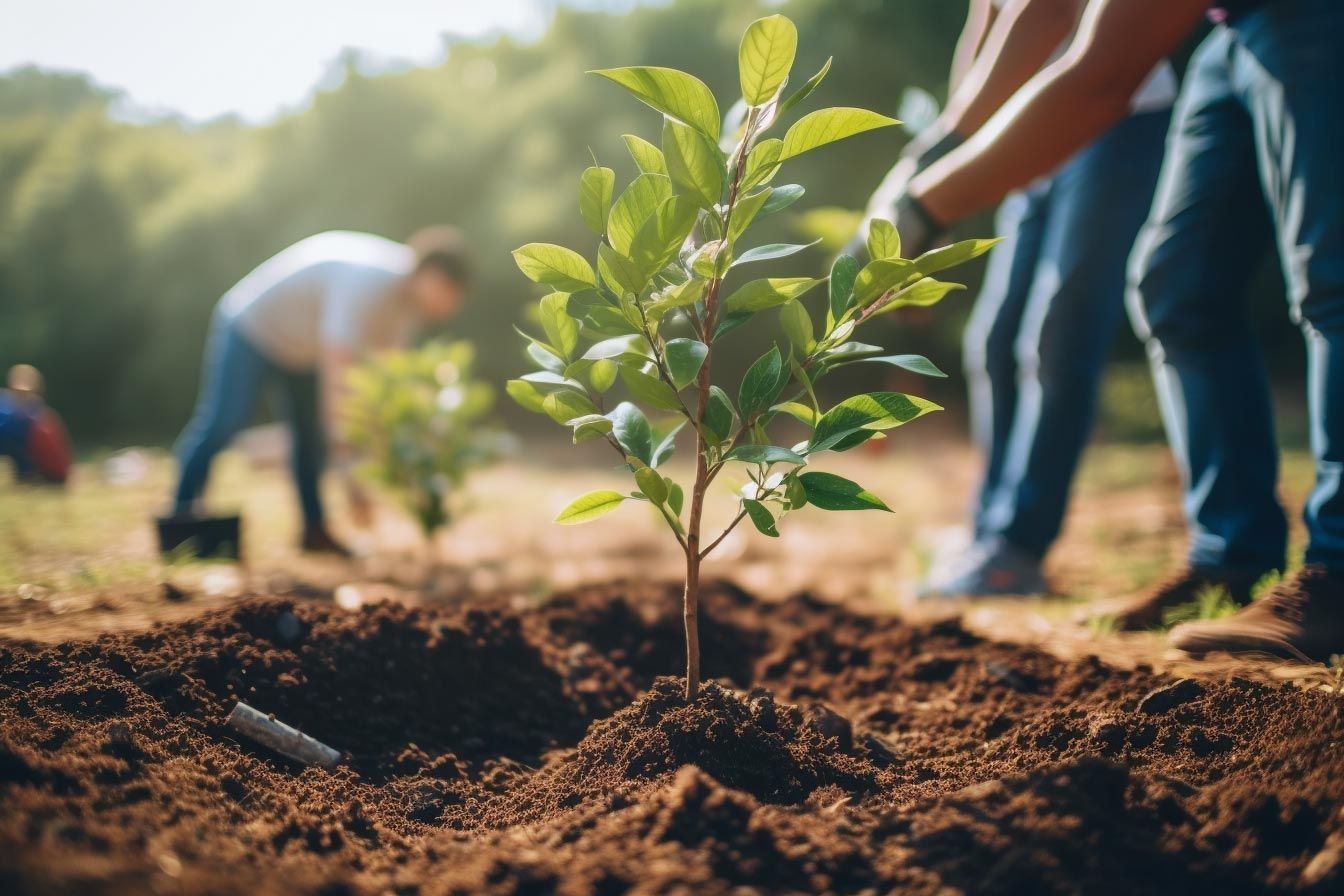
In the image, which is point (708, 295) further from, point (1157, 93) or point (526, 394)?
point (1157, 93)

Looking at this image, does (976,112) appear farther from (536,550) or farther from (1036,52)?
(536,550)

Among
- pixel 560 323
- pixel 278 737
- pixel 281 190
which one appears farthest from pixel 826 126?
pixel 281 190

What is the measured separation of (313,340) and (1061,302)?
3.82m

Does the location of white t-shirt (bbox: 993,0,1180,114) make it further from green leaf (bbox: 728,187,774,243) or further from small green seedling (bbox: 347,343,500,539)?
small green seedling (bbox: 347,343,500,539)

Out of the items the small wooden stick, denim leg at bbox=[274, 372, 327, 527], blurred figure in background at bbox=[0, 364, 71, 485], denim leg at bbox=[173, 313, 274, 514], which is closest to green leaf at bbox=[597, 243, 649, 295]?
the small wooden stick

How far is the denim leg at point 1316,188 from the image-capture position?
6.25ft

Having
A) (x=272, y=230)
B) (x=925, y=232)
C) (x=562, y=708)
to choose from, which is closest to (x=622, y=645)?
(x=562, y=708)

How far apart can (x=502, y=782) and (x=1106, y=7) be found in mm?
2095

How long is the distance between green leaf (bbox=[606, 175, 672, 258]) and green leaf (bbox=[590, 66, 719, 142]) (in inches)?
4.3

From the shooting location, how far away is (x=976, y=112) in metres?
2.64

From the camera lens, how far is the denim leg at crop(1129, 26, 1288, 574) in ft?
7.65

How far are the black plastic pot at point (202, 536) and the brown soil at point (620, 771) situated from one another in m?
2.15

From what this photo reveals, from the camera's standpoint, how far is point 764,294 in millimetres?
1454

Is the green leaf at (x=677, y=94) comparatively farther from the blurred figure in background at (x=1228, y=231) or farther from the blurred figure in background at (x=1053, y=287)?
the blurred figure in background at (x=1053, y=287)
